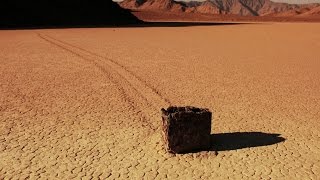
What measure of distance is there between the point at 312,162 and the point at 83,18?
41.3 meters

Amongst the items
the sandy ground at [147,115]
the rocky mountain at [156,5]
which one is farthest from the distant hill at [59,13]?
the rocky mountain at [156,5]

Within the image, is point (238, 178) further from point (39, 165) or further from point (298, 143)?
point (39, 165)

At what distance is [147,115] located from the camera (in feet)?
24.0

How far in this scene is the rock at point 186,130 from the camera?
17.7 feet

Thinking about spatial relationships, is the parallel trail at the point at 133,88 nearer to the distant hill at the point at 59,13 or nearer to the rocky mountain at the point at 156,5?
the distant hill at the point at 59,13

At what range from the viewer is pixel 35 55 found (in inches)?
592

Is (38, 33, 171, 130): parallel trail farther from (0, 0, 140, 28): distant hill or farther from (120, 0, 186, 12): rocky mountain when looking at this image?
(120, 0, 186, 12): rocky mountain

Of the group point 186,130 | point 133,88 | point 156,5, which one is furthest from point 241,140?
point 156,5

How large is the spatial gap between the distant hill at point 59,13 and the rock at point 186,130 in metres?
32.1

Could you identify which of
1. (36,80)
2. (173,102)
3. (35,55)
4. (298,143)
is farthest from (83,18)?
(298,143)

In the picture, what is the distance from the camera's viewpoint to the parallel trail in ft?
25.8

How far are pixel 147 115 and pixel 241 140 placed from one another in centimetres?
193

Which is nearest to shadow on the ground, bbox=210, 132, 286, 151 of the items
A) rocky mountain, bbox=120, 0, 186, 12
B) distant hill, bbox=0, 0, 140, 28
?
distant hill, bbox=0, 0, 140, 28

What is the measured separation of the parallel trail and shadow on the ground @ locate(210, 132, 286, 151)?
1146 millimetres
